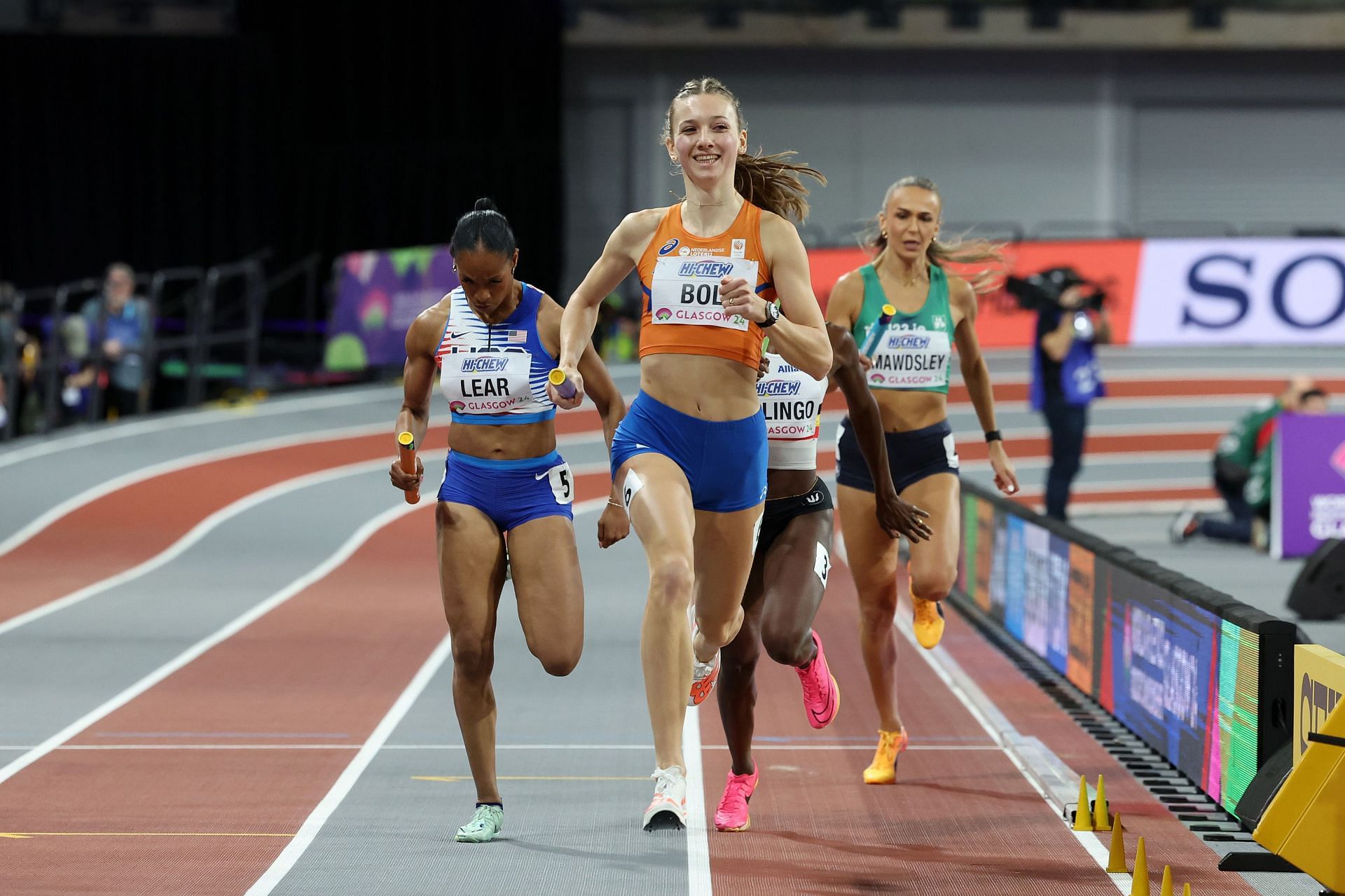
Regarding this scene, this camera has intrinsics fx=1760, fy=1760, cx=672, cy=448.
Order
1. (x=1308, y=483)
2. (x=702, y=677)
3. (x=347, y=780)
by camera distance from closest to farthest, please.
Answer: (x=702, y=677)
(x=347, y=780)
(x=1308, y=483)

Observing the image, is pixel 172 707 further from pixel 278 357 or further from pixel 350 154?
pixel 350 154

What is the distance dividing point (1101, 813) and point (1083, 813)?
0.06 meters

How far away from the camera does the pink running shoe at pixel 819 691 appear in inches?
251

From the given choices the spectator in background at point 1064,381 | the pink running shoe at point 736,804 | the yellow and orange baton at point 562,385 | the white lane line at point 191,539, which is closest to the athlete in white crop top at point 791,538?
the pink running shoe at point 736,804

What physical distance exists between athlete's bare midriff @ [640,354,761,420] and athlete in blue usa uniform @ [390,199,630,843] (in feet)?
0.88

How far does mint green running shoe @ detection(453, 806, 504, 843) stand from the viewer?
567 cm

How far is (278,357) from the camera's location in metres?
23.7

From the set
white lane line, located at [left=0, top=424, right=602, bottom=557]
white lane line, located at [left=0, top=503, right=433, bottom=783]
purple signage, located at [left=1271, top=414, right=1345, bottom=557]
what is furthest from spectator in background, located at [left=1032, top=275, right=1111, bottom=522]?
white lane line, located at [left=0, top=503, right=433, bottom=783]

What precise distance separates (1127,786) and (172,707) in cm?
449

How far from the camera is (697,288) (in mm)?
5332

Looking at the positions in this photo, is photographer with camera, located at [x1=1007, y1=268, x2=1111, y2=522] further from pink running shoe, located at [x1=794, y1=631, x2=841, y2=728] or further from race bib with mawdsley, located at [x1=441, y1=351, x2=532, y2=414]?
race bib with mawdsley, located at [x1=441, y1=351, x2=532, y2=414]

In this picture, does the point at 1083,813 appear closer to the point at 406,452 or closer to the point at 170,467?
the point at 406,452

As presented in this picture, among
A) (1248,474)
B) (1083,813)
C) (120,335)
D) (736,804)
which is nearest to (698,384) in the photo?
(736,804)

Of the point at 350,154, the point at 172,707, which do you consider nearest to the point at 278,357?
the point at 350,154
